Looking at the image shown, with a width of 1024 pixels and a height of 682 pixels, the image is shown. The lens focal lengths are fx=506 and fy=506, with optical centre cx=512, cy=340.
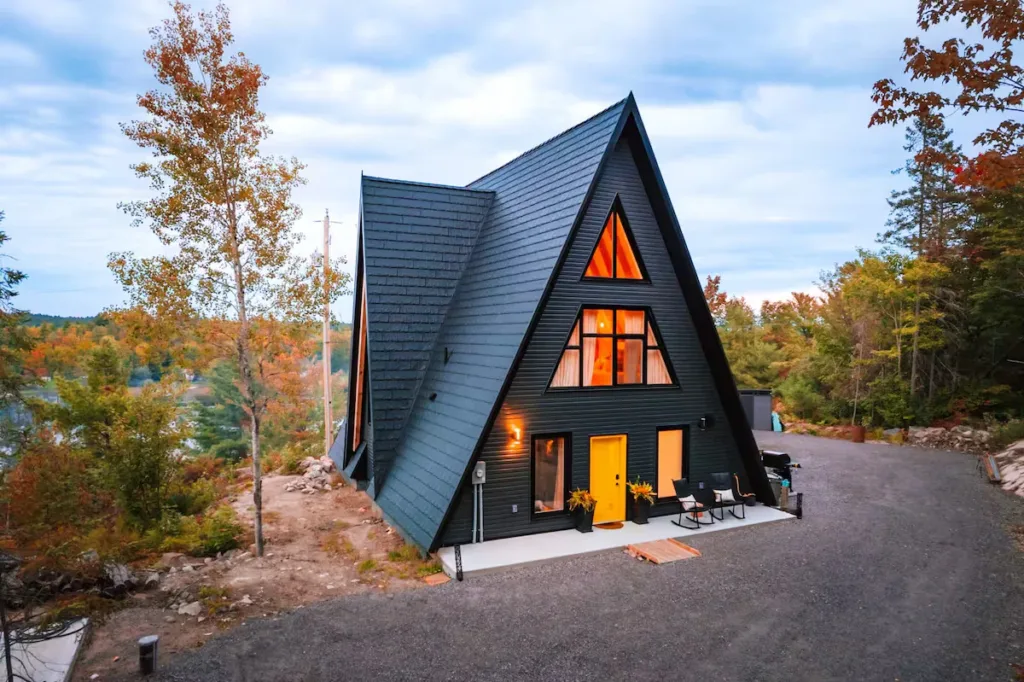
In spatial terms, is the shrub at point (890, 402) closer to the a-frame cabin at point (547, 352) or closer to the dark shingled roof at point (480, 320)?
the a-frame cabin at point (547, 352)

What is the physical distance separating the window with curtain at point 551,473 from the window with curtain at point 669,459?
206 cm

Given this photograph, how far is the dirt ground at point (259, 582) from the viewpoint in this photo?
559 centimetres

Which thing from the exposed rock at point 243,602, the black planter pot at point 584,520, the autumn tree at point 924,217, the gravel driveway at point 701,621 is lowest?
the exposed rock at point 243,602

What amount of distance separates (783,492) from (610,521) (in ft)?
12.6

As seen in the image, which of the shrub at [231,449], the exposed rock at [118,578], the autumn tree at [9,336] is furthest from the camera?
the shrub at [231,449]

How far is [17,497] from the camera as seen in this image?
15.2 feet

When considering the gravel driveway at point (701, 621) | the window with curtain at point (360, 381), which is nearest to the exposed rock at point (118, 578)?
the gravel driveway at point (701, 621)

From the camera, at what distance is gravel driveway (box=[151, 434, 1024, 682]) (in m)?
5.08

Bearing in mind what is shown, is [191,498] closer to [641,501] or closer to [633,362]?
[641,501]

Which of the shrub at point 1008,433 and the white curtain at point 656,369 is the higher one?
the white curtain at point 656,369

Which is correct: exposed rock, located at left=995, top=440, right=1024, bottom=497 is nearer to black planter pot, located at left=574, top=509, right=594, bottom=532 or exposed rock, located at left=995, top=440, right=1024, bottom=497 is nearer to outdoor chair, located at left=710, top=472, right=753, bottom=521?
outdoor chair, located at left=710, top=472, right=753, bottom=521

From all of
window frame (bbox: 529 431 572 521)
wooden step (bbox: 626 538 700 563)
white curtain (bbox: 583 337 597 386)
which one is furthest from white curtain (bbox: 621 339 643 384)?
wooden step (bbox: 626 538 700 563)

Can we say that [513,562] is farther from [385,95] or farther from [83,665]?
[385,95]

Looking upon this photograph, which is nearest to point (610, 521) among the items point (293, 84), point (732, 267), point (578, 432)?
point (578, 432)
